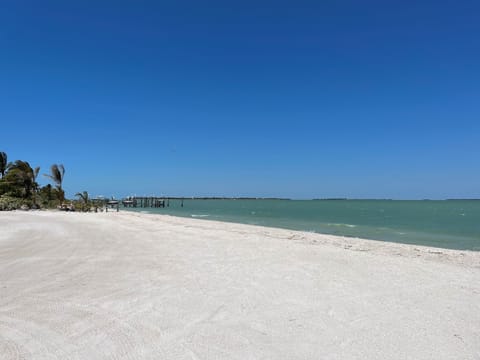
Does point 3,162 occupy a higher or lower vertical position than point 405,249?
higher

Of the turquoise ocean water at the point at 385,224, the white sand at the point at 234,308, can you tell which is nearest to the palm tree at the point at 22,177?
the turquoise ocean water at the point at 385,224

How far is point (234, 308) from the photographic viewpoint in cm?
453

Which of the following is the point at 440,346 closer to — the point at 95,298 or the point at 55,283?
the point at 95,298

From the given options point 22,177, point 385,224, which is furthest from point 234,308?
point 22,177

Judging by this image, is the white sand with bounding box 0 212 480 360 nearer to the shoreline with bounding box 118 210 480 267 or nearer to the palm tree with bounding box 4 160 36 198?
the shoreline with bounding box 118 210 480 267

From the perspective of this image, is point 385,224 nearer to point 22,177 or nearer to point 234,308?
point 234,308

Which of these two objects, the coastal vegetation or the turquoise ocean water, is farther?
the coastal vegetation

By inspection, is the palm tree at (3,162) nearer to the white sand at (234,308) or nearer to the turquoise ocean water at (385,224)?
the turquoise ocean water at (385,224)

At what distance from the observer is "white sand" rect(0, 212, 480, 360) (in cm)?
333

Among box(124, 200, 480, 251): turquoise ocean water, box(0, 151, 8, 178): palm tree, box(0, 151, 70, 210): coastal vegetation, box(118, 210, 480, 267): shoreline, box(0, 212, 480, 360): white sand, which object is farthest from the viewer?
box(0, 151, 8, 178): palm tree

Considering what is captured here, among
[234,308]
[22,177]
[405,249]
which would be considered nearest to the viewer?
[234,308]

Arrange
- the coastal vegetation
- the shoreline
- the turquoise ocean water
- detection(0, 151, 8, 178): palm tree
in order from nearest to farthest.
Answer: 1. the shoreline
2. the turquoise ocean water
3. the coastal vegetation
4. detection(0, 151, 8, 178): palm tree

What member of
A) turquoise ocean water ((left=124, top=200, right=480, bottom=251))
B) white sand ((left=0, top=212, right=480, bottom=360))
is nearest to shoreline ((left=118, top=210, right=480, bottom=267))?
white sand ((left=0, top=212, right=480, bottom=360))

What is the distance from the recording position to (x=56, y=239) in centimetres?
1155
